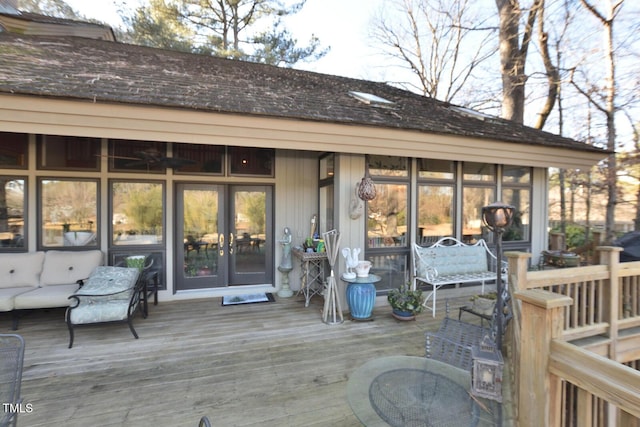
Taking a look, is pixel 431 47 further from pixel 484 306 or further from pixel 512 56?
pixel 484 306

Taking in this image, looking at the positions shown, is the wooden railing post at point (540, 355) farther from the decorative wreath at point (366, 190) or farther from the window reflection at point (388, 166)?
the window reflection at point (388, 166)

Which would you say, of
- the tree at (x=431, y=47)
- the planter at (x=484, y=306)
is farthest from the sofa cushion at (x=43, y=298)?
the tree at (x=431, y=47)

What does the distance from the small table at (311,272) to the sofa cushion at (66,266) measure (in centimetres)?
307

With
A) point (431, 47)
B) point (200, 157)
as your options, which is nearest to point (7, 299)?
point (200, 157)

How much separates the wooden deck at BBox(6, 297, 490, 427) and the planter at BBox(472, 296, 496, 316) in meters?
0.61

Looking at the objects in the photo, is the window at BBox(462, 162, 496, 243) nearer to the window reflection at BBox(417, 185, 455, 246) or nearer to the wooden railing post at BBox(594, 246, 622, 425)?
the window reflection at BBox(417, 185, 455, 246)

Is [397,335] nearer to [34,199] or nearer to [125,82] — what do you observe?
[125,82]

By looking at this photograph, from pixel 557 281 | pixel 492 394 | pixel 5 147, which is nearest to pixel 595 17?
pixel 557 281

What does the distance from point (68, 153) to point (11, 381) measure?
3925 mm

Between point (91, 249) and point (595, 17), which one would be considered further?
point (595, 17)

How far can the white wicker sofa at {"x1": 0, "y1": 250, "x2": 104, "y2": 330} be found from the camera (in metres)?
3.46

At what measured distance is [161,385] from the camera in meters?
2.40

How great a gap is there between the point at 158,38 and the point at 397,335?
10.3 metres

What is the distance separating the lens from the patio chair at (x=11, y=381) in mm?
1473
